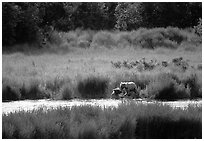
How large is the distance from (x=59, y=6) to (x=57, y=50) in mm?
7575

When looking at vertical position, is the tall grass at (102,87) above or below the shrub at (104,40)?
below

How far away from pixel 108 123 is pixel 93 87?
190 inches

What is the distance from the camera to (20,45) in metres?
22.5

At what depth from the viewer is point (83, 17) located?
Result: 3158cm

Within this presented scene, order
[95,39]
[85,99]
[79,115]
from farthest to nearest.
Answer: [95,39], [85,99], [79,115]

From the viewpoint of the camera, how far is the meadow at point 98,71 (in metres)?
10.8

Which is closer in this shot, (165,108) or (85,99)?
(165,108)

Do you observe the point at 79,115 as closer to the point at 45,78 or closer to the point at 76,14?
the point at 45,78

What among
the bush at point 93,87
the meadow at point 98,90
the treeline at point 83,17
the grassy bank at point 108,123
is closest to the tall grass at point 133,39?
the meadow at point 98,90

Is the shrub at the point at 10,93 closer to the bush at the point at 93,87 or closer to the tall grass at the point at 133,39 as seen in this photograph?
the bush at the point at 93,87

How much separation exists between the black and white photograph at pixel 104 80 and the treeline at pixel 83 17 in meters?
0.06

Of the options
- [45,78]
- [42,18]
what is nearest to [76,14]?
[42,18]

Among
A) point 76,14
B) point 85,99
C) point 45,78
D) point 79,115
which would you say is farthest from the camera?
point 76,14

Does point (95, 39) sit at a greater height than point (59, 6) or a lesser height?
lesser
